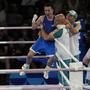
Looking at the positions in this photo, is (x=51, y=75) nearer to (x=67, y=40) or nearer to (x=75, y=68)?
(x=67, y=40)

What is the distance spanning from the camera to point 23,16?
721 centimetres

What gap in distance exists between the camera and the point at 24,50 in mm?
6539

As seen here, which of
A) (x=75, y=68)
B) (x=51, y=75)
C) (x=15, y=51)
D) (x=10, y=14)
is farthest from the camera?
(x=10, y=14)

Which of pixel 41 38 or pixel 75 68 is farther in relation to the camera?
pixel 41 38

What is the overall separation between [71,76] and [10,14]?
4.19 metres

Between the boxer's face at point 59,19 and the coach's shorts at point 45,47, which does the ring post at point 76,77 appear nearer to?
the boxer's face at point 59,19

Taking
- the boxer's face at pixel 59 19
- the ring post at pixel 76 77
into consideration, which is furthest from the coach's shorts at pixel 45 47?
the ring post at pixel 76 77

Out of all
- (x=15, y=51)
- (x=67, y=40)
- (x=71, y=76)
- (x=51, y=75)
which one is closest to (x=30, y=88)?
(x=71, y=76)

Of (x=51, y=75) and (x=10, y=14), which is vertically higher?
(x=10, y=14)

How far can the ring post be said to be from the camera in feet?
9.78

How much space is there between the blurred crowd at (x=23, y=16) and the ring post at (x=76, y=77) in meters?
Result: 3.24

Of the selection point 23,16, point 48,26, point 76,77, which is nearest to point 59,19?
point 48,26

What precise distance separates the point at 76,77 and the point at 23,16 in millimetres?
4293

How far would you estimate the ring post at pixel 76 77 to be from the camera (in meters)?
2.98
